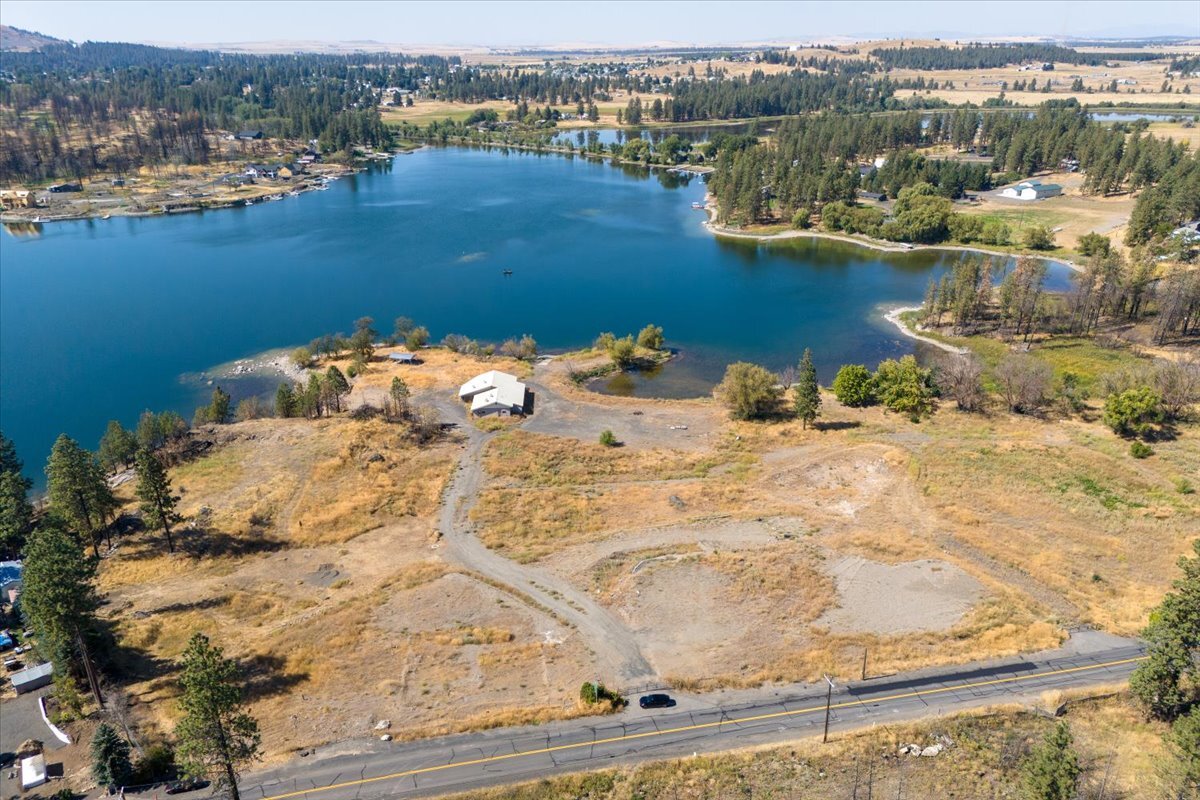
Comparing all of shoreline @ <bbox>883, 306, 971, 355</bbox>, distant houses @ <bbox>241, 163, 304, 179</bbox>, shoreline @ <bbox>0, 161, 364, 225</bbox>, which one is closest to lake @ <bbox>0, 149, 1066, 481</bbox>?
shoreline @ <bbox>883, 306, 971, 355</bbox>

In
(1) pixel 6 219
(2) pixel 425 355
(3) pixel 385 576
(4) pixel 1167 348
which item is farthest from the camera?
(1) pixel 6 219

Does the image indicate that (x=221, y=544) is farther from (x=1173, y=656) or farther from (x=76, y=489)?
(x=1173, y=656)

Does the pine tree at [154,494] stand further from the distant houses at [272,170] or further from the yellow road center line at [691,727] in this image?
the distant houses at [272,170]

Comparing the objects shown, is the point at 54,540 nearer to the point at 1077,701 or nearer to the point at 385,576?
the point at 385,576

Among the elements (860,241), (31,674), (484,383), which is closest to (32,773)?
(31,674)

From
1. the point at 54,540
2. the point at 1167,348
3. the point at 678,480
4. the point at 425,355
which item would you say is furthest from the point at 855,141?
the point at 54,540

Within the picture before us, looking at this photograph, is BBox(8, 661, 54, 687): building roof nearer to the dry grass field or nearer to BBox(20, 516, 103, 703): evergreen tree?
BBox(20, 516, 103, 703): evergreen tree

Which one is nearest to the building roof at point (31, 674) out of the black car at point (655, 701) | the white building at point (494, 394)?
the black car at point (655, 701)
